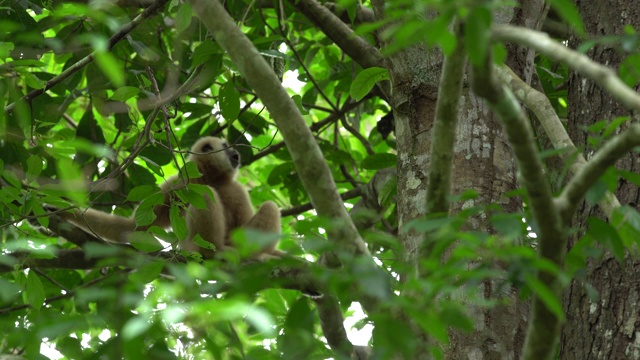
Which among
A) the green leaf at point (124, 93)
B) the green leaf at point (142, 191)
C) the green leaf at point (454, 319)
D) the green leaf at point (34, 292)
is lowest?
the green leaf at point (454, 319)

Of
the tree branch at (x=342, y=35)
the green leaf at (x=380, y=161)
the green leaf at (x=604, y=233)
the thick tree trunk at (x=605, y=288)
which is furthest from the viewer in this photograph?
the green leaf at (x=380, y=161)

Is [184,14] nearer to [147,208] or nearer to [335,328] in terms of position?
[147,208]

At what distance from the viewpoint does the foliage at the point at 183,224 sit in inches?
73.6

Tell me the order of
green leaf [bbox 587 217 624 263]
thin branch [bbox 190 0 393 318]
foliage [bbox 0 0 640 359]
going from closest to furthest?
foliage [bbox 0 0 640 359] → green leaf [bbox 587 217 624 263] → thin branch [bbox 190 0 393 318]

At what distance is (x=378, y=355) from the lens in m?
1.95

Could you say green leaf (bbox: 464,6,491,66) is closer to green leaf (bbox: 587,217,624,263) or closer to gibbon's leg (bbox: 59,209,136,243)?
green leaf (bbox: 587,217,624,263)

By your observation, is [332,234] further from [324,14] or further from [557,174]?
[324,14]

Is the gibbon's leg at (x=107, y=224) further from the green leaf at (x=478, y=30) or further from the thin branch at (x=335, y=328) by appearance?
the green leaf at (x=478, y=30)

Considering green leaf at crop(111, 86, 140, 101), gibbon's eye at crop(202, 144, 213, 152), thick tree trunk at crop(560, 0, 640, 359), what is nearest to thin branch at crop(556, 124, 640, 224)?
thick tree trunk at crop(560, 0, 640, 359)

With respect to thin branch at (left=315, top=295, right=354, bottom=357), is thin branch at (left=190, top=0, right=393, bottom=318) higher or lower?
higher

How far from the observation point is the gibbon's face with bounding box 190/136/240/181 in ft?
24.0

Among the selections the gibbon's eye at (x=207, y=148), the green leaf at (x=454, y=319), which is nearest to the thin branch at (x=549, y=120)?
the green leaf at (x=454, y=319)

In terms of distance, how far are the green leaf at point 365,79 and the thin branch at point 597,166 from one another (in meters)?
2.30

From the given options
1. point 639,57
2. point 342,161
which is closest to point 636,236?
point 639,57
